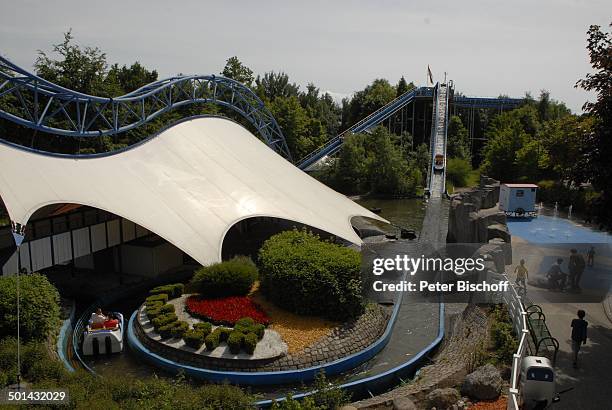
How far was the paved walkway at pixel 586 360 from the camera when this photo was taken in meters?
8.44

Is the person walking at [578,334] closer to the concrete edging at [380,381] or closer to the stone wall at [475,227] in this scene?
the concrete edging at [380,381]

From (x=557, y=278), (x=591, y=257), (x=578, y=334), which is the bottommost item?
(x=578, y=334)

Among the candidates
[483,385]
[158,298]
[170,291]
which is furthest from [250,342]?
[483,385]

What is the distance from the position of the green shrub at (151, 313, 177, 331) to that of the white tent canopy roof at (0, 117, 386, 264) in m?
2.38

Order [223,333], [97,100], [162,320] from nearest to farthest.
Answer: [223,333] → [162,320] → [97,100]

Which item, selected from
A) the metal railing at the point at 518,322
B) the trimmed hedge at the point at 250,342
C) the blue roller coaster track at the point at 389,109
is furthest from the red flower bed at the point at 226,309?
the blue roller coaster track at the point at 389,109

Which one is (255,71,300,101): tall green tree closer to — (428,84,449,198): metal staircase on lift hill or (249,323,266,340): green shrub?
(428,84,449,198): metal staircase on lift hill

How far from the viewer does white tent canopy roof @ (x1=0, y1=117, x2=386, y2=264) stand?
15172mm

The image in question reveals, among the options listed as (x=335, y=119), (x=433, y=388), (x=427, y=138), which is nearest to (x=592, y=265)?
(x=433, y=388)

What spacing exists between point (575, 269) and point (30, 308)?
13310mm

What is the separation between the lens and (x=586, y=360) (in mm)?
9789

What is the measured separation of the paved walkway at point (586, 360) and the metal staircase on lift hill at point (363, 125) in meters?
30.4

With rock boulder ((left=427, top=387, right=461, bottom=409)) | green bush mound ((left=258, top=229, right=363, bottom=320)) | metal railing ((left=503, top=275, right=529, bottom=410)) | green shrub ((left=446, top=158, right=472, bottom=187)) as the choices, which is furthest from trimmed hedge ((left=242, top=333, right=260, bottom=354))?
green shrub ((left=446, top=158, right=472, bottom=187))

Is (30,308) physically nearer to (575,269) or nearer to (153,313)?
(153,313)
